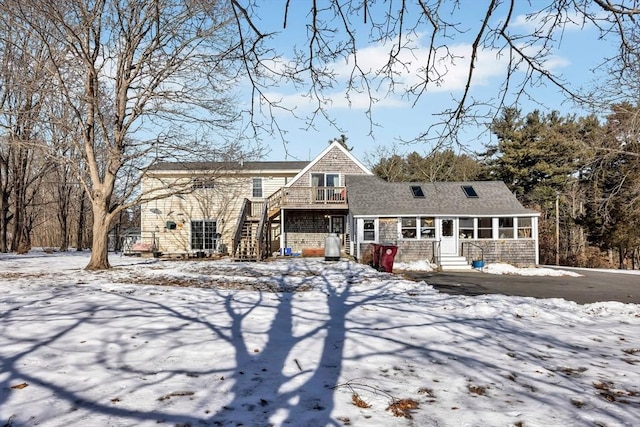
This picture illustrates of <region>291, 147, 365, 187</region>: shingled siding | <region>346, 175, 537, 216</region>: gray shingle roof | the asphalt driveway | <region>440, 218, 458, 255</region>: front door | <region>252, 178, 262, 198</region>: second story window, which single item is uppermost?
<region>291, 147, 365, 187</region>: shingled siding

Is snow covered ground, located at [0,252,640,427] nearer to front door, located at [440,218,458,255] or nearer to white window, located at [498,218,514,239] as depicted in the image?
front door, located at [440,218,458,255]

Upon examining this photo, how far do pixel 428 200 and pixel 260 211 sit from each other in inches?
362

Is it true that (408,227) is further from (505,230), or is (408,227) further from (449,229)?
(505,230)

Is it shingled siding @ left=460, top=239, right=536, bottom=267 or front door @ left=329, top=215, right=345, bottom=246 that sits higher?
front door @ left=329, top=215, right=345, bottom=246

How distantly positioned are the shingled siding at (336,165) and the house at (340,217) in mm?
56

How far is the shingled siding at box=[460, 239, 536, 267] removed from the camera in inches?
771

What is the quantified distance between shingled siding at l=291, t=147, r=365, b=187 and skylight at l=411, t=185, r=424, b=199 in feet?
10.4

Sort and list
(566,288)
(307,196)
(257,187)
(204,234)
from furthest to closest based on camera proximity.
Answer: (257,187)
(204,234)
(307,196)
(566,288)

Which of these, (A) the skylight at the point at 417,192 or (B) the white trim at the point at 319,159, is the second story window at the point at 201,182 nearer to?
(B) the white trim at the point at 319,159

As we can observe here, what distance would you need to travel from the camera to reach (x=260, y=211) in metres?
23.4

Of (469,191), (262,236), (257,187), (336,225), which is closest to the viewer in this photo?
(262,236)

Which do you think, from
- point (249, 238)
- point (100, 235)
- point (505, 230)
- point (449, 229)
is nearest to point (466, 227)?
point (449, 229)

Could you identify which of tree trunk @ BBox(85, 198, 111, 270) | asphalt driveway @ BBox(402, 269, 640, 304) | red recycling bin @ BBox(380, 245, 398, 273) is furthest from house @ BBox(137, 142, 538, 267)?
asphalt driveway @ BBox(402, 269, 640, 304)

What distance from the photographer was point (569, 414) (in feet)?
10.4
